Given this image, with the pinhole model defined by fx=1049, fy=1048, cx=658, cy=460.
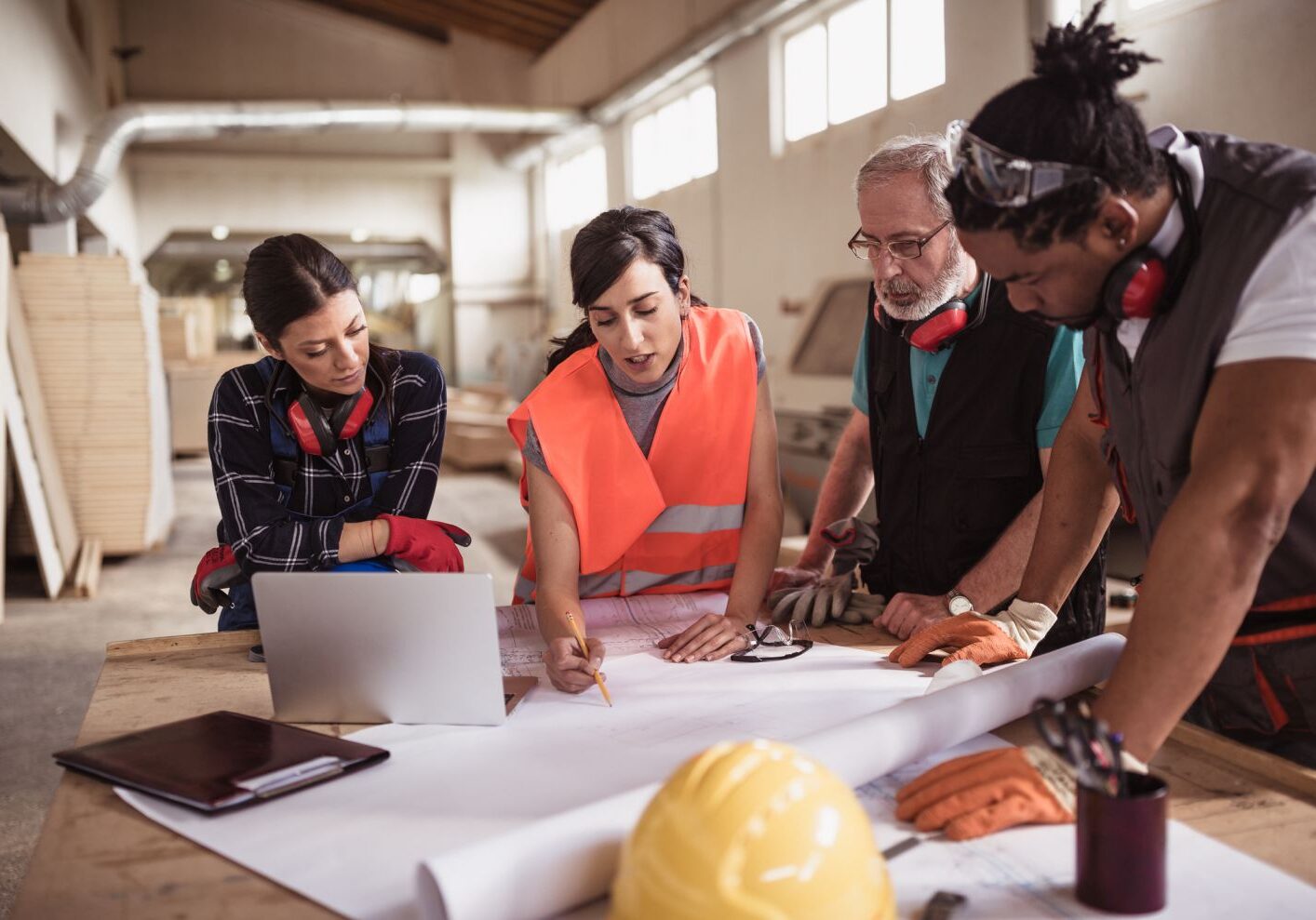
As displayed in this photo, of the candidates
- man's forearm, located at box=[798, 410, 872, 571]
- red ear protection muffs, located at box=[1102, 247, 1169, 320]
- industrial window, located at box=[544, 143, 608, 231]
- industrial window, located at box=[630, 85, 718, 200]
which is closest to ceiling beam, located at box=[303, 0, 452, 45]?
industrial window, located at box=[544, 143, 608, 231]

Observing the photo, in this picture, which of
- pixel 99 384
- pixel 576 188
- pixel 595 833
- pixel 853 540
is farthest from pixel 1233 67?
pixel 576 188

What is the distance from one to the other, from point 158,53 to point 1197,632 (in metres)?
16.7

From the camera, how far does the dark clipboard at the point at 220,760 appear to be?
127 centimetres

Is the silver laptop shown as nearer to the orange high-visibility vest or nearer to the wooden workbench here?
the wooden workbench

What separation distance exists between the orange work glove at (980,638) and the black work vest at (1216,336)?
0.36m

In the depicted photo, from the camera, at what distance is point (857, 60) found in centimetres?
841

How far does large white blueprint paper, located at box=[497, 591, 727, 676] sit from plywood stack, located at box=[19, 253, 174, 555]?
5.46 m

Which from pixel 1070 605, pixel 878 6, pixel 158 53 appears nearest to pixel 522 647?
pixel 1070 605

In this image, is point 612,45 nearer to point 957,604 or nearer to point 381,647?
point 957,604

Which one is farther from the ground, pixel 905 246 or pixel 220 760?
pixel 905 246

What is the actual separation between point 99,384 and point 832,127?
5892 mm

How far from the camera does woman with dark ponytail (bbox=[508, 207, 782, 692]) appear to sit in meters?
2.03

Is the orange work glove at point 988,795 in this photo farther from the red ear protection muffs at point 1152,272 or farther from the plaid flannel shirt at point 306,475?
the plaid flannel shirt at point 306,475

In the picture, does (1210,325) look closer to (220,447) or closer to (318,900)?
(318,900)
